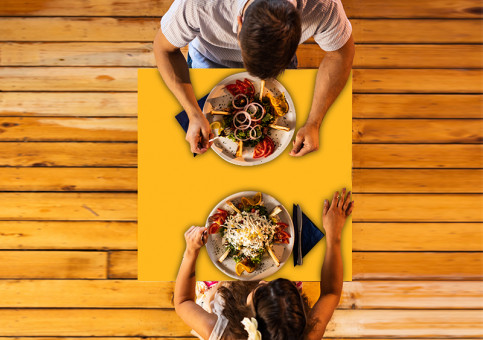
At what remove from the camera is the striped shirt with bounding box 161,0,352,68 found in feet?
4.55

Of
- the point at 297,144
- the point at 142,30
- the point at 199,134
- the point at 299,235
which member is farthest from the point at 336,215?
the point at 142,30

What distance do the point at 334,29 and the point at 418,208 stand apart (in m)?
1.50

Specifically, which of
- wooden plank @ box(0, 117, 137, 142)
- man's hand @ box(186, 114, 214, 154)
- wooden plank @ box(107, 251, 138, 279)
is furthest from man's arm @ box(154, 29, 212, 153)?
wooden plank @ box(107, 251, 138, 279)

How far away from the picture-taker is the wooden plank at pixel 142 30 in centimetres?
242

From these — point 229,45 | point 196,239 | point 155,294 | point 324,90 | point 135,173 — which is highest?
point 229,45

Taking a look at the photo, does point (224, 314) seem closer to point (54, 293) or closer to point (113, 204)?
point (113, 204)

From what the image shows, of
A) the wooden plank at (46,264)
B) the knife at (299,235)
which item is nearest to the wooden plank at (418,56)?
the knife at (299,235)

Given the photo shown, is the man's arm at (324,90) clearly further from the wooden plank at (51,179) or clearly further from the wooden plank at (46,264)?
the wooden plank at (46,264)

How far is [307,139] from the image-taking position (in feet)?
5.14

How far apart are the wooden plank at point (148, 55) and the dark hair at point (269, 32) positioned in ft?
4.35

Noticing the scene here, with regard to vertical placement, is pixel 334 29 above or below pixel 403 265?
above

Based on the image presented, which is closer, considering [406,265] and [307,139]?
[307,139]

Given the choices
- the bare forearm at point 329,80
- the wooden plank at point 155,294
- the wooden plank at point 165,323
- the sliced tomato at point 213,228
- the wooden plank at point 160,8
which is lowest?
the wooden plank at point 165,323

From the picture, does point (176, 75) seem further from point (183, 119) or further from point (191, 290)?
point (191, 290)
